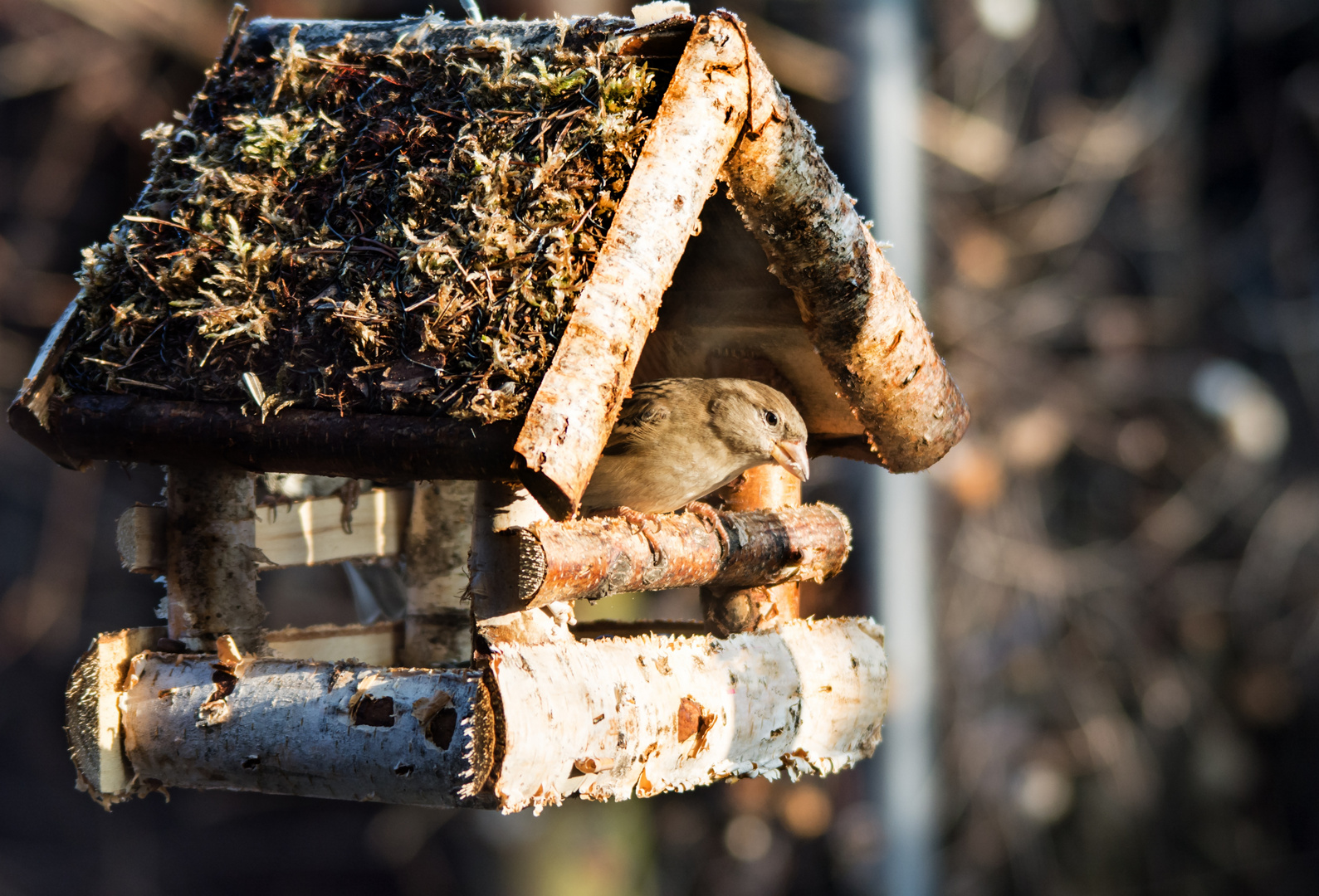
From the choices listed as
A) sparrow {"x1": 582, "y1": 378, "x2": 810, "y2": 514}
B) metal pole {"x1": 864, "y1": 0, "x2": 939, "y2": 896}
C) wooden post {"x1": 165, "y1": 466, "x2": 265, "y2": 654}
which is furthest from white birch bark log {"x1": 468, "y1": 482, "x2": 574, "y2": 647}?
metal pole {"x1": 864, "y1": 0, "x2": 939, "y2": 896}

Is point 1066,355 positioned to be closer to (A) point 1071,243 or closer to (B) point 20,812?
(A) point 1071,243

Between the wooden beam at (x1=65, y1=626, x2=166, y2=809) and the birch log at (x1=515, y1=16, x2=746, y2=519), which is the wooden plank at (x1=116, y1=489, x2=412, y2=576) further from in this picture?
the birch log at (x1=515, y1=16, x2=746, y2=519)

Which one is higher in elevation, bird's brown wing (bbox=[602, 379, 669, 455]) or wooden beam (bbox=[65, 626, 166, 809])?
bird's brown wing (bbox=[602, 379, 669, 455])

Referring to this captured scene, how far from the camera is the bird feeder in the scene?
1780mm

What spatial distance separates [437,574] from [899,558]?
2.98 m

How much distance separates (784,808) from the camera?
562cm

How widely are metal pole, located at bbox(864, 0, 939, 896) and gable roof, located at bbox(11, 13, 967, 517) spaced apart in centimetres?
298

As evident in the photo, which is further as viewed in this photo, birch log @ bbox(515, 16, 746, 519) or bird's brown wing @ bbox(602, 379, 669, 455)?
bird's brown wing @ bbox(602, 379, 669, 455)

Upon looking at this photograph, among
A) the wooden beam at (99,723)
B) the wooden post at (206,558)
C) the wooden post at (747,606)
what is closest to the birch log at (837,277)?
the wooden post at (747,606)

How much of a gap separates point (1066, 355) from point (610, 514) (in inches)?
172

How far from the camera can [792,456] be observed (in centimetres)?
262

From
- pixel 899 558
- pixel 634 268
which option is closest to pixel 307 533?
pixel 634 268

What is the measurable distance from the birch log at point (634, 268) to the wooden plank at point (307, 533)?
0.96m

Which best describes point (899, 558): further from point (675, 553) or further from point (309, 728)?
point (309, 728)
